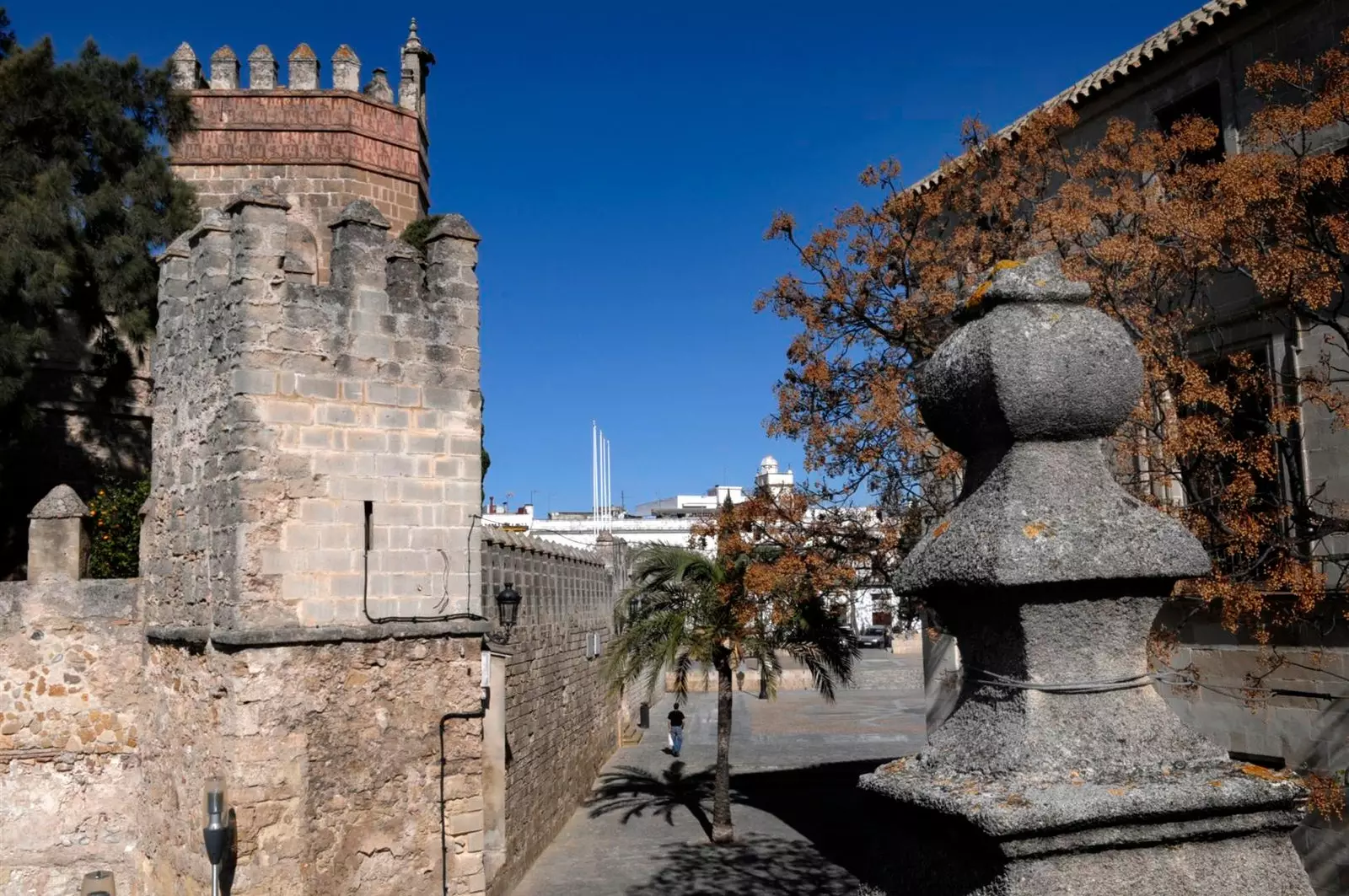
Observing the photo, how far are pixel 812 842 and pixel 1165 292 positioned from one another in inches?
365

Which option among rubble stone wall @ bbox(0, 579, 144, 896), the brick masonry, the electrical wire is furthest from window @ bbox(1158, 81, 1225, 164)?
rubble stone wall @ bbox(0, 579, 144, 896)

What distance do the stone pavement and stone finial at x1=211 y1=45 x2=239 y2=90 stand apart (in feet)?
45.3

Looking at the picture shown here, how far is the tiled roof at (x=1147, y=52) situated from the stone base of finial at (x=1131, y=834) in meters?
13.1

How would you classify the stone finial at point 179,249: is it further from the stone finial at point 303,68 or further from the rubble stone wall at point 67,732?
the stone finial at point 303,68

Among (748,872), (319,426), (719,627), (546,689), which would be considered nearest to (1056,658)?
(319,426)

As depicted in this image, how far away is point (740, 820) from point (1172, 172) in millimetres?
Result: 11666

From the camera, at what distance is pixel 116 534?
12797 mm

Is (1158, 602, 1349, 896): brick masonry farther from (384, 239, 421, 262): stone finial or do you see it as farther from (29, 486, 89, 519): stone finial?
(29, 486, 89, 519): stone finial

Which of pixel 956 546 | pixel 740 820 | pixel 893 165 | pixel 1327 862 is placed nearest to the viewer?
pixel 956 546

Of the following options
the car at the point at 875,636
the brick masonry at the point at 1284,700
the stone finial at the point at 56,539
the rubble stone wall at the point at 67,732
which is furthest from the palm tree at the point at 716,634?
the car at the point at 875,636

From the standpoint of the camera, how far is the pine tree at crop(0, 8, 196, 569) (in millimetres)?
14008

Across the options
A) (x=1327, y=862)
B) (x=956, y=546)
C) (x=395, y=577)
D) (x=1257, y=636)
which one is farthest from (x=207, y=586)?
(x=1327, y=862)

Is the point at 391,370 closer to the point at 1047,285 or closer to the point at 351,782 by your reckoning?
the point at 351,782

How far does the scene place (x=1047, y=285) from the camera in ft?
9.25
